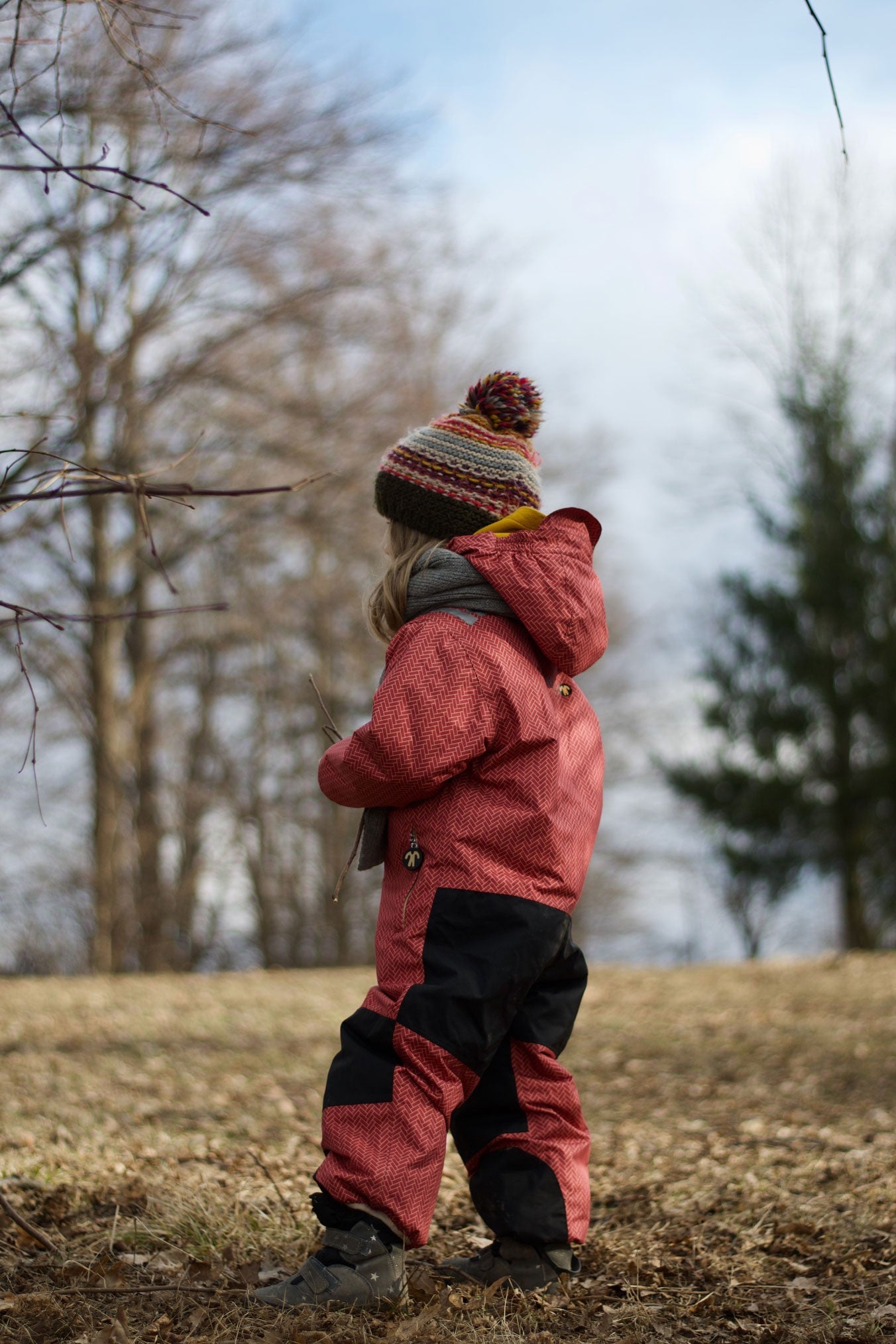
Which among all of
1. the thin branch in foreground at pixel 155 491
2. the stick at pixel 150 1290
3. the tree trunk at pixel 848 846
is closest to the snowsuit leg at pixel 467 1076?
the stick at pixel 150 1290

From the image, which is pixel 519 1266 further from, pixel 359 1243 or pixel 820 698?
pixel 820 698

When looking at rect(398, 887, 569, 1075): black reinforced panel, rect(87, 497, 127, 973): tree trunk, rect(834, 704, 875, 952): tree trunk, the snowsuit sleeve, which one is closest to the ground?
rect(398, 887, 569, 1075): black reinforced panel

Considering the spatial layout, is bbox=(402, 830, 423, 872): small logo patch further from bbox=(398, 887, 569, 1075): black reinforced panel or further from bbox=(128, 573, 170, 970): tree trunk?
bbox=(128, 573, 170, 970): tree trunk

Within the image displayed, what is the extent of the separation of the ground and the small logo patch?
87 cm

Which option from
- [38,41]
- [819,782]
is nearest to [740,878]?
[819,782]

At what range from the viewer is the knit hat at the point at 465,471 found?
2834 mm

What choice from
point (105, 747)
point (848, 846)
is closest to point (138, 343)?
point (105, 747)

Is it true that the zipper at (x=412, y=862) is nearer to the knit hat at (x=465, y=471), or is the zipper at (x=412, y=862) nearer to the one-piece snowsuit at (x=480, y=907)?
the one-piece snowsuit at (x=480, y=907)

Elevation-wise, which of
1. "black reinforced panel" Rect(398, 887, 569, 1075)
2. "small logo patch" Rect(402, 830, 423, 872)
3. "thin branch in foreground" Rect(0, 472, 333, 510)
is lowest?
"black reinforced panel" Rect(398, 887, 569, 1075)

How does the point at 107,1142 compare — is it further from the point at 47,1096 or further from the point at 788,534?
the point at 788,534

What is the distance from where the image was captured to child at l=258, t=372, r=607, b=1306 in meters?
2.41

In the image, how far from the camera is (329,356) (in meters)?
12.1

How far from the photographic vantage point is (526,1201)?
2572 millimetres

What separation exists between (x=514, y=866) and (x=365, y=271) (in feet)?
31.4
